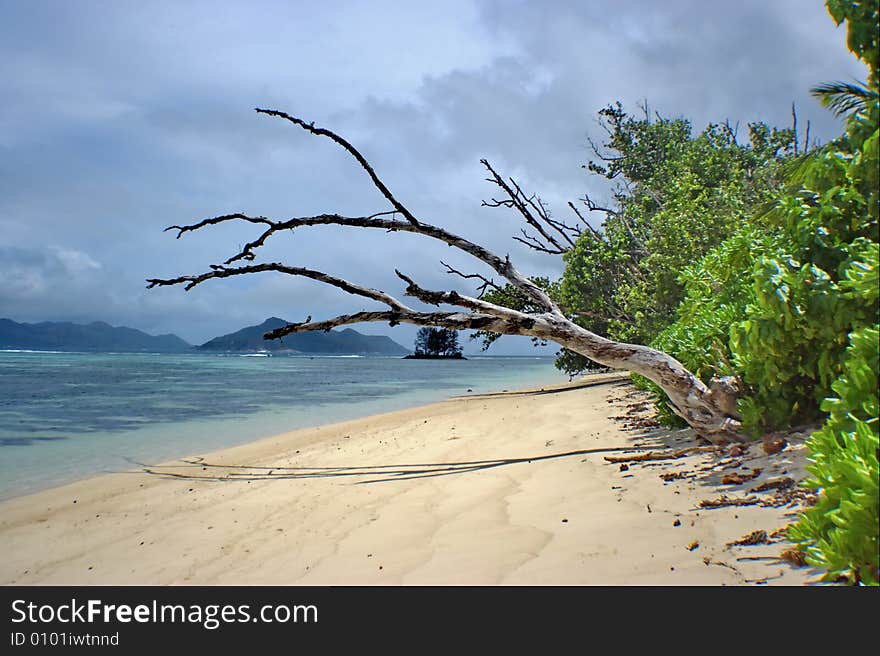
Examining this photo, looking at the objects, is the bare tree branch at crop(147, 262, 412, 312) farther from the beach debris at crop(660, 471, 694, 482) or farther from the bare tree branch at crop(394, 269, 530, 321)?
the beach debris at crop(660, 471, 694, 482)

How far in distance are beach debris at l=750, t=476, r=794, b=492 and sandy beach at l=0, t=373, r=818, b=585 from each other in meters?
0.01

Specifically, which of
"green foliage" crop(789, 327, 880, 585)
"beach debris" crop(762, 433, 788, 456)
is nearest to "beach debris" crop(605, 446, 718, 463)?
"beach debris" crop(762, 433, 788, 456)

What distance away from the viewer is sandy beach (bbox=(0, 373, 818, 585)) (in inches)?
125

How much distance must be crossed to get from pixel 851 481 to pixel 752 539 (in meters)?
1.19

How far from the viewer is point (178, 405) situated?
63.4 ft

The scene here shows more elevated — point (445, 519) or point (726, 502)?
point (726, 502)

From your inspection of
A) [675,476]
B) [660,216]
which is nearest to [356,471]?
[675,476]

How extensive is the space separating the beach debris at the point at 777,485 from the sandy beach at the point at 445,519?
1cm

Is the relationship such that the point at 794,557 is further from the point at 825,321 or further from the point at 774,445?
the point at 774,445

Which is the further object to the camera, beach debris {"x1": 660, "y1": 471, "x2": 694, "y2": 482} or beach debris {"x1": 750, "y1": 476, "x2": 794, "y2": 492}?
beach debris {"x1": 660, "y1": 471, "x2": 694, "y2": 482}

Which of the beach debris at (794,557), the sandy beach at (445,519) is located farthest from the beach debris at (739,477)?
the beach debris at (794,557)

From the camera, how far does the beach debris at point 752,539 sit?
3.09 metres

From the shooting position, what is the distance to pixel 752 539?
312cm
